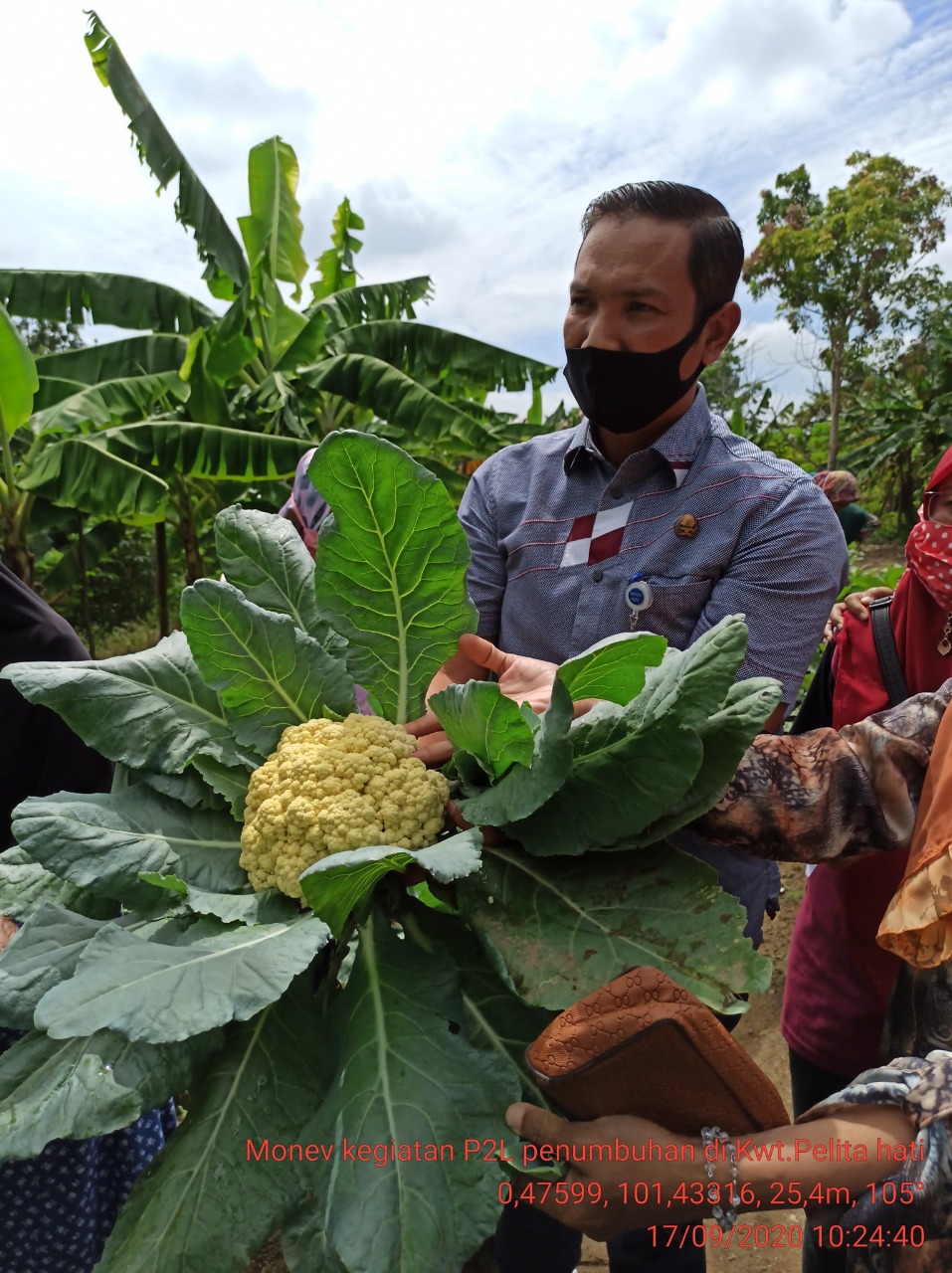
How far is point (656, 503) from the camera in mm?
1572

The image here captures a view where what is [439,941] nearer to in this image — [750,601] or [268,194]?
[750,601]

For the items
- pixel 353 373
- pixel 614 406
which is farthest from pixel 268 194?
pixel 614 406

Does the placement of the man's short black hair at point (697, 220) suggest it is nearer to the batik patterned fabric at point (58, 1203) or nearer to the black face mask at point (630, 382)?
the black face mask at point (630, 382)

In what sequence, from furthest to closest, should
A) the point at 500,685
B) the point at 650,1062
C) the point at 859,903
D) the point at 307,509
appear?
the point at 307,509 → the point at 859,903 → the point at 500,685 → the point at 650,1062

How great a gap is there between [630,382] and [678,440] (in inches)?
5.8

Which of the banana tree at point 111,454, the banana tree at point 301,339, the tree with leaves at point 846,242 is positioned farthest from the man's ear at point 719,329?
the tree with leaves at point 846,242

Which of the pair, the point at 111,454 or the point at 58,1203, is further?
the point at 111,454

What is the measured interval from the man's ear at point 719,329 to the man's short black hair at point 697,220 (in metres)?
0.03

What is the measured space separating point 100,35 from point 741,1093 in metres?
7.86

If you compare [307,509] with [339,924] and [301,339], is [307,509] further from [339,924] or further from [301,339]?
[301,339]

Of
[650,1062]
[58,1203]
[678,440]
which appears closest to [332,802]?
[650,1062]

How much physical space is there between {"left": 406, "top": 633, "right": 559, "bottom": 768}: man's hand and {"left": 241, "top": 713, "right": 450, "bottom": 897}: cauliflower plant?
2.1 inches

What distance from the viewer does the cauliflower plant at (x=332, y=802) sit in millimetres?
940

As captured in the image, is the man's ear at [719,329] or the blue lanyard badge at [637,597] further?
the man's ear at [719,329]
